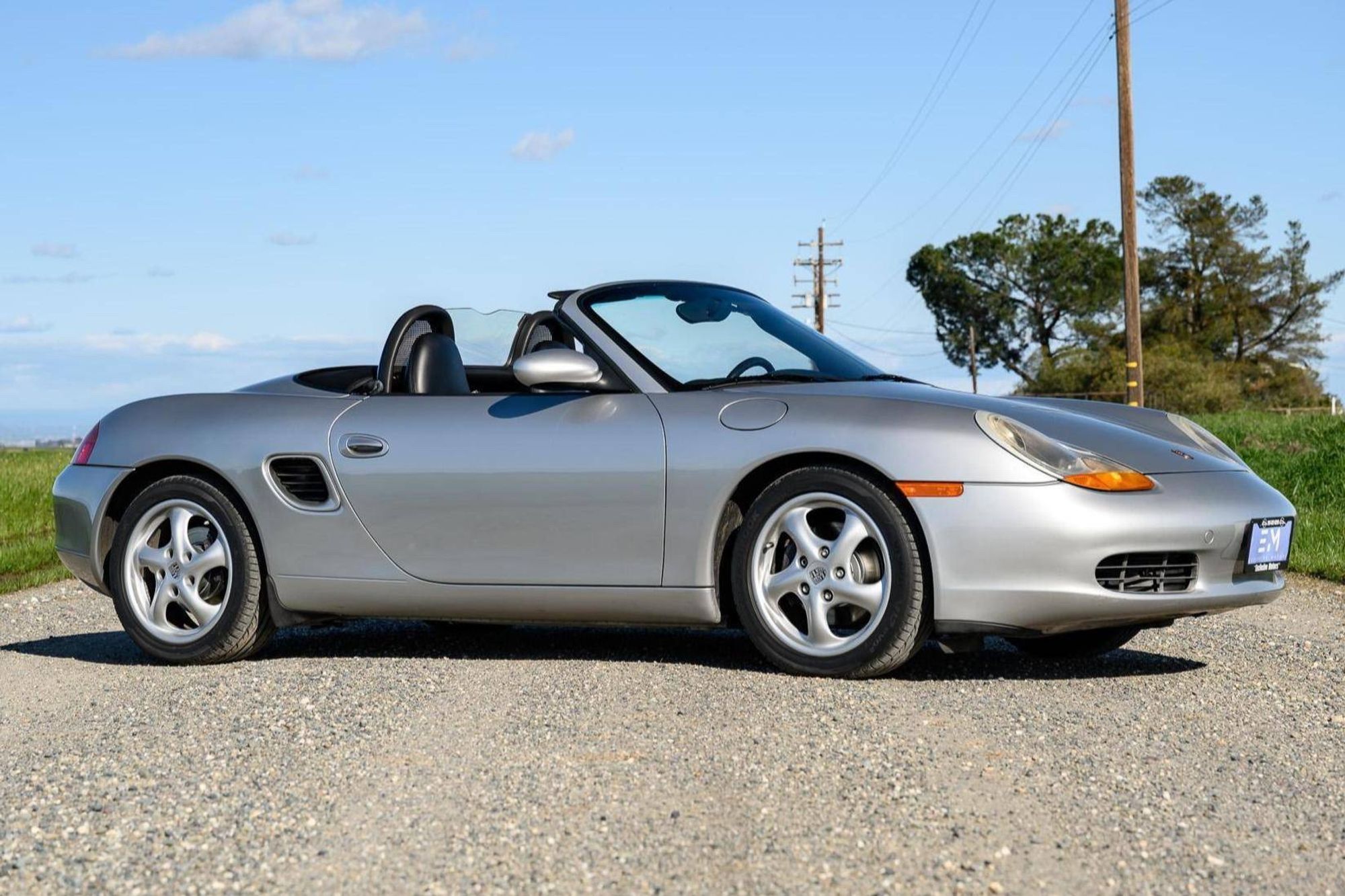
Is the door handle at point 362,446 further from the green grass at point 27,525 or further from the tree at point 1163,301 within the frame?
the tree at point 1163,301

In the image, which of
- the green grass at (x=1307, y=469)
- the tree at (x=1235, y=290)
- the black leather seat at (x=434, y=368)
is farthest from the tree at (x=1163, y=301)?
the black leather seat at (x=434, y=368)

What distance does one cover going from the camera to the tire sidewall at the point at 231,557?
19.9ft

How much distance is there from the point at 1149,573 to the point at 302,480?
3165 mm

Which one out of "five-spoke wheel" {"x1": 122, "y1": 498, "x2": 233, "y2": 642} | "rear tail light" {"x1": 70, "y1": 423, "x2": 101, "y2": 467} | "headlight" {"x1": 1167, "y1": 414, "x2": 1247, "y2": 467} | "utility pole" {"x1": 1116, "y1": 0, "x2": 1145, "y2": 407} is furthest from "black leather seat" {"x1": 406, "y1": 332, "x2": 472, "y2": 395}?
"utility pole" {"x1": 1116, "y1": 0, "x2": 1145, "y2": 407}

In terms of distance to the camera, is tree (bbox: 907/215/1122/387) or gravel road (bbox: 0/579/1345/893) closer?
gravel road (bbox: 0/579/1345/893)

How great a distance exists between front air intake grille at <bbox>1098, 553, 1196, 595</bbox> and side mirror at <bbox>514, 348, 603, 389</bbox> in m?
1.88

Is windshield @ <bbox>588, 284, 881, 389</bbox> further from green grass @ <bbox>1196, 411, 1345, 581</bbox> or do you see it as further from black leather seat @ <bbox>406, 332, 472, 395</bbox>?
green grass @ <bbox>1196, 411, 1345, 581</bbox>

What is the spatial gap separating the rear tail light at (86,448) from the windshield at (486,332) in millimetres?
1552

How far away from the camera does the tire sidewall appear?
19.9ft

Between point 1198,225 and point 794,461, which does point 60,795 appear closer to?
point 794,461

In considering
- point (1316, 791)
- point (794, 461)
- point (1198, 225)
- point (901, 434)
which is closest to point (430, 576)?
point (794, 461)

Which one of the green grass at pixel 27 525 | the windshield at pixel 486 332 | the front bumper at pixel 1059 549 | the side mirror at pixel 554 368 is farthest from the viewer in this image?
the green grass at pixel 27 525

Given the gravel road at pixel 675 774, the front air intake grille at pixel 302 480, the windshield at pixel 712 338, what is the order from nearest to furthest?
the gravel road at pixel 675 774, the windshield at pixel 712 338, the front air intake grille at pixel 302 480

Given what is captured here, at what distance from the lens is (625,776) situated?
3.97 m
